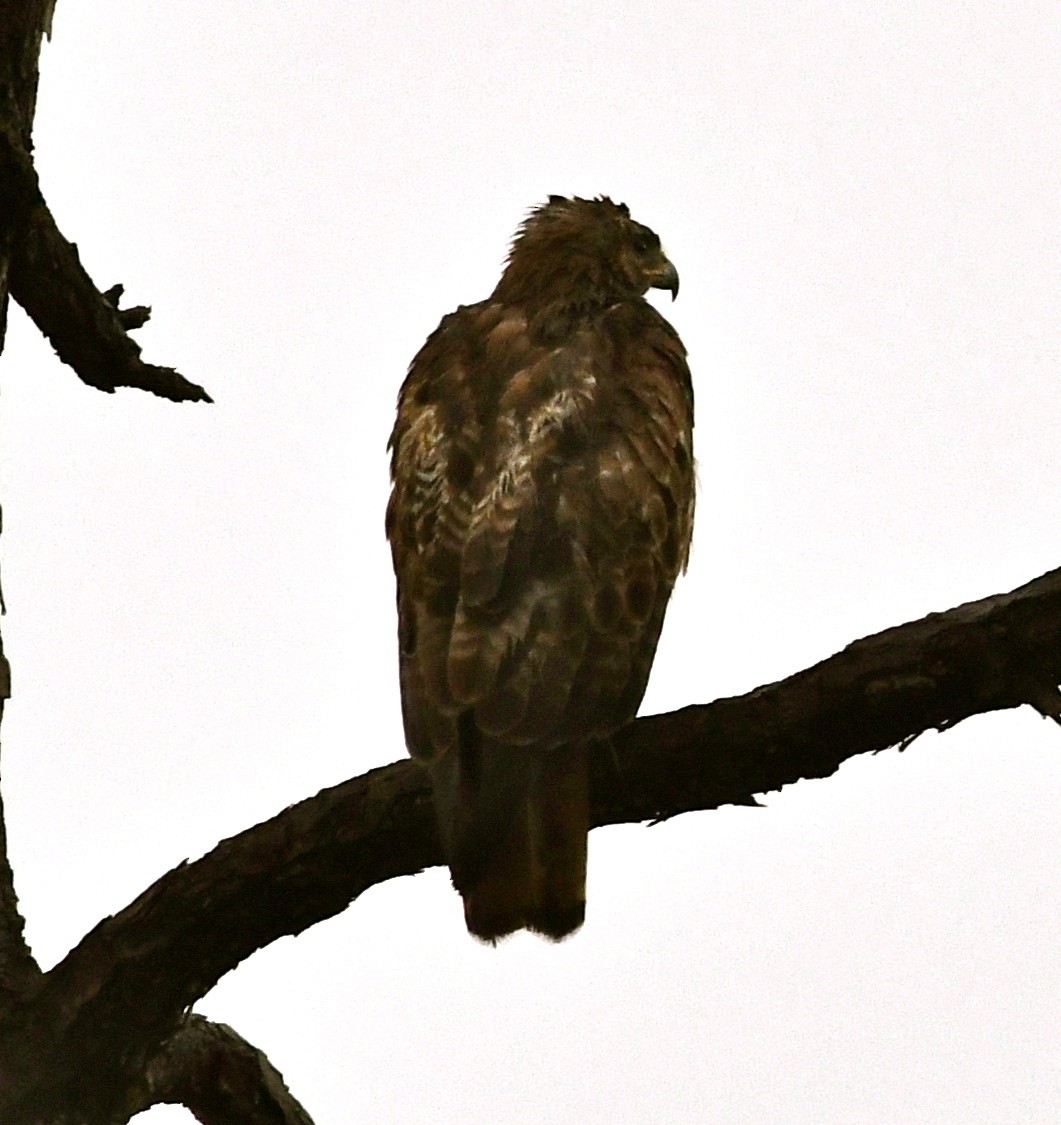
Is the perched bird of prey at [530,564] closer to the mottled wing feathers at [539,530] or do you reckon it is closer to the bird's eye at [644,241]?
the mottled wing feathers at [539,530]

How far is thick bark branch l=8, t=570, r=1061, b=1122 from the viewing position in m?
4.66

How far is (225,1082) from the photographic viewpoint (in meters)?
5.53

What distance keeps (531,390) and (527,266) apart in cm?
139

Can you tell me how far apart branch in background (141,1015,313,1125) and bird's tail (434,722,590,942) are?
2.88ft

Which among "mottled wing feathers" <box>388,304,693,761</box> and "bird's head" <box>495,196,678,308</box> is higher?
"bird's head" <box>495,196,678,308</box>

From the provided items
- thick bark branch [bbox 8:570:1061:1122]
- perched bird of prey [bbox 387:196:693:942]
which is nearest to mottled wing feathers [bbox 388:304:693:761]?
perched bird of prey [bbox 387:196:693:942]

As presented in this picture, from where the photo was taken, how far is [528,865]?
5.11 m

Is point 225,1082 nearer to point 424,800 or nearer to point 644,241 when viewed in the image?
point 424,800

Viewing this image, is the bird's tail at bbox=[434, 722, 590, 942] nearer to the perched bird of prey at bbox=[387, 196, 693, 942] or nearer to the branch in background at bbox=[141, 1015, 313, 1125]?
the perched bird of prey at bbox=[387, 196, 693, 942]

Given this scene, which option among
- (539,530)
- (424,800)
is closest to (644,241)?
(539,530)

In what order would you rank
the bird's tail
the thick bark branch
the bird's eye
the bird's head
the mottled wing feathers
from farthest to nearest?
the bird's eye
the bird's head
the mottled wing feathers
the bird's tail
the thick bark branch

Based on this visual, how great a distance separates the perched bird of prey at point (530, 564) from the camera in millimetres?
5141

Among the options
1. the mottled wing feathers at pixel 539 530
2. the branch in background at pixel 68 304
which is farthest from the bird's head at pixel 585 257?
the branch in background at pixel 68 304

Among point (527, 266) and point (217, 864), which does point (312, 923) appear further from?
point (527, 266)
